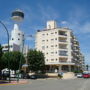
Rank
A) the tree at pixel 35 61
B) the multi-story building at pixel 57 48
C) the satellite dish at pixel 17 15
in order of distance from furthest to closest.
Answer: the satellite dish at pixel 17 15
the multi-story building at pixel 57 48
the tree at pixel 35 61

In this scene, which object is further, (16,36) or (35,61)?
(16,36)

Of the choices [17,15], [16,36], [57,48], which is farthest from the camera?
[17,15]

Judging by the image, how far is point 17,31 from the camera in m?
104

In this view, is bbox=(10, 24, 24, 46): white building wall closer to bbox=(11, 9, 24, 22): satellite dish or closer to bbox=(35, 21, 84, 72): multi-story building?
bbox=(11, 9, 24, 22): satellite dish

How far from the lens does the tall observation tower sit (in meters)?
102

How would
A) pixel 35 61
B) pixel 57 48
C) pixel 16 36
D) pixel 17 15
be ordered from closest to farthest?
pixel 35 61 → pixel 57 48 → pixel 16 36 → pixel 17 15

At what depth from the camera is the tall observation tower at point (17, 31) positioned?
102m

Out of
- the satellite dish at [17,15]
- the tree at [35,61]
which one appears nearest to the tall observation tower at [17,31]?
the satellite dish at [17,15]

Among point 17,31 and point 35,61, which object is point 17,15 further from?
point 35,61

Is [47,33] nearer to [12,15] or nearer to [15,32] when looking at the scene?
[15,32]

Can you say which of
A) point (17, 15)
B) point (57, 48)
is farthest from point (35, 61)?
point (17, 15)

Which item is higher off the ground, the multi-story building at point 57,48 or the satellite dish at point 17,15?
the satellite dish at point 17,15

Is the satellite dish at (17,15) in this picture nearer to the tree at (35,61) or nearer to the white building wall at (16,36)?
the white building wall at (16,36)

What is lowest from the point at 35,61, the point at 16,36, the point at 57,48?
the point at 35,61
